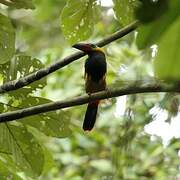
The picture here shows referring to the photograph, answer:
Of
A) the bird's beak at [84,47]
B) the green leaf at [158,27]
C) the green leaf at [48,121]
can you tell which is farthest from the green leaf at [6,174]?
the green leaf at [158,27]

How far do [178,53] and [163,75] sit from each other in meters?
0.02

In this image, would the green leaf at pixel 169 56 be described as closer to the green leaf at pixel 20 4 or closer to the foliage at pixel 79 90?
the foliage at pixel 79 90

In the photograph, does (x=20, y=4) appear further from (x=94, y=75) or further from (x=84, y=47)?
(x=94, y=75)

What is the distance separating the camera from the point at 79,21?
166cm

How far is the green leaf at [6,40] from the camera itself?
1523mm

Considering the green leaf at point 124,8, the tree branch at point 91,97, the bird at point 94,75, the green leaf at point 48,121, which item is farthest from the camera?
the bird at point 94,75

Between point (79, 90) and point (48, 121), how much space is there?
1874 millimetres

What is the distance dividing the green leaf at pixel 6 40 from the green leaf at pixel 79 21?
0.58ft

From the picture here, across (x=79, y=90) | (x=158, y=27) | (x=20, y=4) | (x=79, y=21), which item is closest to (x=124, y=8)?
(x=79, y=21)

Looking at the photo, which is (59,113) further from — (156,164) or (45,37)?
(45,37)

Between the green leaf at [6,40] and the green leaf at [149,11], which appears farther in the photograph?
the green leaf at [6,40]

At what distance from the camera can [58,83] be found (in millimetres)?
3992

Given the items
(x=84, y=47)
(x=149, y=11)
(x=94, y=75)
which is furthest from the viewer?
(x=94, y=75)

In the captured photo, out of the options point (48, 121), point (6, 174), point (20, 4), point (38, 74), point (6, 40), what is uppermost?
point (20, 4)
